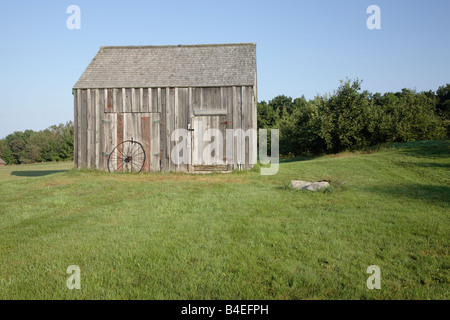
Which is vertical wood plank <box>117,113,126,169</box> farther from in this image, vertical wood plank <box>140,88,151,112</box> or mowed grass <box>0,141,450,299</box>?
mowed grass <box>0,141,450,299</box>

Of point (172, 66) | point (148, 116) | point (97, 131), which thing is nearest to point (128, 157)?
point (97, 131)

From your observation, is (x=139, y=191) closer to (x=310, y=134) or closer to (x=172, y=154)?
(x=172, y=154)

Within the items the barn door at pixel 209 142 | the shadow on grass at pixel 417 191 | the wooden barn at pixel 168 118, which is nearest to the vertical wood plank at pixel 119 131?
the wooden barn at pixel 168 118

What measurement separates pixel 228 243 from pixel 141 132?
12.0m

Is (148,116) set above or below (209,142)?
above

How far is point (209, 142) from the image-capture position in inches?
615

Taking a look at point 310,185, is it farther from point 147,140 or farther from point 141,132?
point 141,132

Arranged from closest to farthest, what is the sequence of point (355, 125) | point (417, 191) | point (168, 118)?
point (417, 191)
point (168, 118)
point (355, 125)

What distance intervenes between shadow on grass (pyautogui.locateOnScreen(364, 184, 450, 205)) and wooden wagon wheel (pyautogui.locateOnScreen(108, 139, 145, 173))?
420 inches

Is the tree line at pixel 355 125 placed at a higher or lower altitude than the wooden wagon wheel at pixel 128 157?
higher

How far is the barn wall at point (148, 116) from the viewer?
15531 mm

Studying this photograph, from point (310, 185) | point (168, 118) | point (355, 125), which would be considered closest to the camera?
point (310, 185)

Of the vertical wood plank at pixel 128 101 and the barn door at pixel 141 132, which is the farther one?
the vertical wood plank at pixel 128 101

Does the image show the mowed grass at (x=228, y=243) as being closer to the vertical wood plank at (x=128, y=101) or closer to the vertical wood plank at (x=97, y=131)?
the vertical wood plank at (x=97, y=131)
